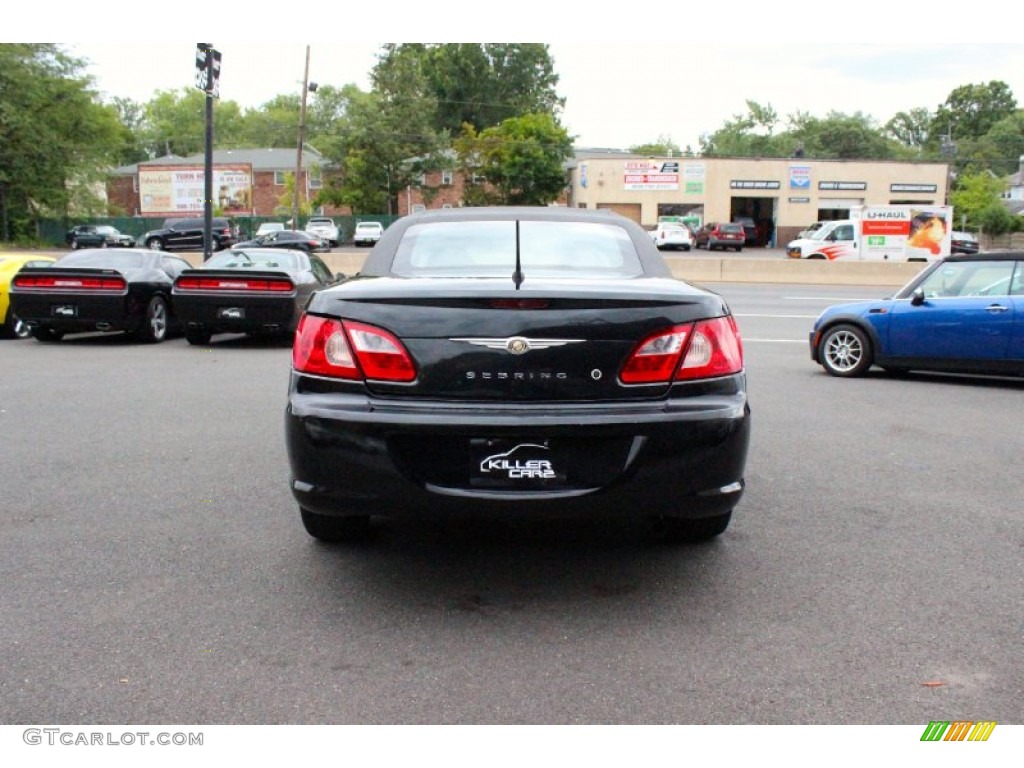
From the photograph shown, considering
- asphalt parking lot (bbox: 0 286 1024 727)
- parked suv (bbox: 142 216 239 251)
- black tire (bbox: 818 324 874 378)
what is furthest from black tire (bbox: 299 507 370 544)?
parked suv (bbox: 142 216 239 251)

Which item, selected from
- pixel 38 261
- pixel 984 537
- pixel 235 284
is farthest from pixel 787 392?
pixel 38 261

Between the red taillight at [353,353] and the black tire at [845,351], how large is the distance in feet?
26.0

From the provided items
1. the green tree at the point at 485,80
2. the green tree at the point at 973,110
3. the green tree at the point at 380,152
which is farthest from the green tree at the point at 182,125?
the green tree at the point at 973,110

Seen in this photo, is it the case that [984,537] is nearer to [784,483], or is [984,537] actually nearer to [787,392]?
[784,483]

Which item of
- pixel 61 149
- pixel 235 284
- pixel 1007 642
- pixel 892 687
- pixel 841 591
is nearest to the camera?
pixel 892 687

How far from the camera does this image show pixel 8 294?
13.7m

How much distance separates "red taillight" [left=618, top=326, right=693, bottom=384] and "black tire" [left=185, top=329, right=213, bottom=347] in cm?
1083

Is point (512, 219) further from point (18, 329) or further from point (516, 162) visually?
point (516, 162)

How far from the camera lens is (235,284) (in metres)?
12.8

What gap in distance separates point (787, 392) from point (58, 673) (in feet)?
24.8

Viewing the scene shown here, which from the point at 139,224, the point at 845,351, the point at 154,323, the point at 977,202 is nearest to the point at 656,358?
the point at 845,351

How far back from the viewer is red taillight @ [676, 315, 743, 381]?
378cm

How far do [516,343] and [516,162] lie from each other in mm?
62053

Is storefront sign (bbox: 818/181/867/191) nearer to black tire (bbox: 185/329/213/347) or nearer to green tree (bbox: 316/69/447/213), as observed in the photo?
green tree (bbox: 316/69/447/213)
